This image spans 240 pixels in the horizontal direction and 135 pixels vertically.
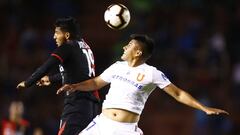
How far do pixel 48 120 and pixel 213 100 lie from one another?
322 cm

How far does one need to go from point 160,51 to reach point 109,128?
7.47 meters

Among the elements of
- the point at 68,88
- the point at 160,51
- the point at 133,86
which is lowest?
the point at 160,51

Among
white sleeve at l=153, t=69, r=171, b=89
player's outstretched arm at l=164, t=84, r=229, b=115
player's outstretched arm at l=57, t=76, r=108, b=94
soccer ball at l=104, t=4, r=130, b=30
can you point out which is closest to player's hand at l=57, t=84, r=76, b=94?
player's outstretched arm at l=57, t=76, r=108, b=94

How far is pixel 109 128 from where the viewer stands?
8.00 metres

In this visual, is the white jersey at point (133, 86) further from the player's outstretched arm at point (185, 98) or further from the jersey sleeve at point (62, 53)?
the jersey sleeve at point (62, 53)

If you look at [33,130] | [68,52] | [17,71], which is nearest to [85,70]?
[68,52]

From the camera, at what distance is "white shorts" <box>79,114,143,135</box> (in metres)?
7.98

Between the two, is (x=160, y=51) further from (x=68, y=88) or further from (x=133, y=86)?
(x=68, y=88)

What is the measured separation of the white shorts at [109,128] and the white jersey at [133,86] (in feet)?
0.55

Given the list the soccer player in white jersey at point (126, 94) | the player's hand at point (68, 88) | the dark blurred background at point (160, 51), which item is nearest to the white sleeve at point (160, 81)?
the soccer player in white jersey at point (126, 94)

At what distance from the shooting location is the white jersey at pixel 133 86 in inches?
318

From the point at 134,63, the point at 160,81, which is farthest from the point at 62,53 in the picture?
the point at 160,81

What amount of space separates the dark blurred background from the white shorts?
6.47m

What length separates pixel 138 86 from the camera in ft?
26.6
